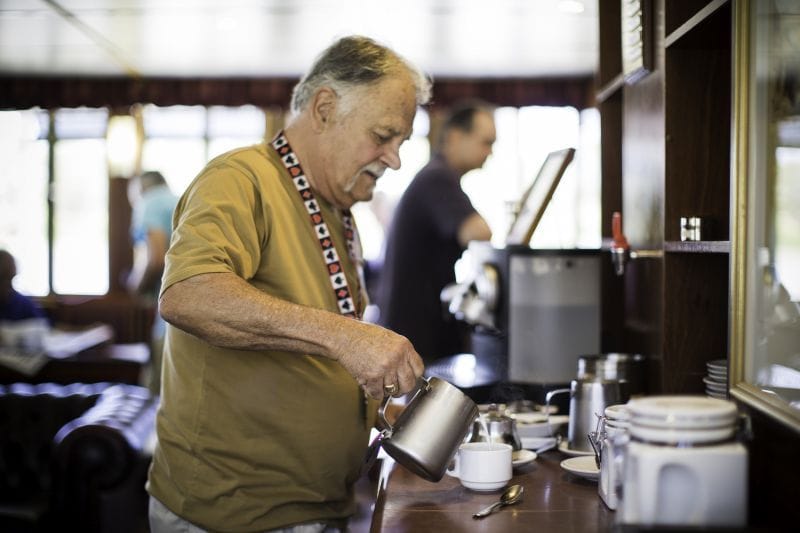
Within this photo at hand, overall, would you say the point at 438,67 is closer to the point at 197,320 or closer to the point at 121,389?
the point at 121,389

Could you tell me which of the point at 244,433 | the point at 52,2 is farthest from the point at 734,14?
the point at 52,2

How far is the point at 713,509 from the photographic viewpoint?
1018mm

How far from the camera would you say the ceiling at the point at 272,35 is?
5734mm

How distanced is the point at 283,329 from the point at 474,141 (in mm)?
2281

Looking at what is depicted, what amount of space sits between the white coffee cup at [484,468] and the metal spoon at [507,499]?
3 cm

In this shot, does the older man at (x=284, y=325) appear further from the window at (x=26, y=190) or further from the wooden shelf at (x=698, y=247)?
the window at (x=26, y=190)

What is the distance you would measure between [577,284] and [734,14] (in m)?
1.01

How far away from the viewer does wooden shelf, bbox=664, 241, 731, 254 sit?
5.09ft

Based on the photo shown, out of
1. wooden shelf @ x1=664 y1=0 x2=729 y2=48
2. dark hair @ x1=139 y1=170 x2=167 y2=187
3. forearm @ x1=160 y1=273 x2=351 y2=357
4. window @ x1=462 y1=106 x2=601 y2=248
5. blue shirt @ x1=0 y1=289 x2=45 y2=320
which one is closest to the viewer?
forearm @ x1=160 y1=273 x2=351 y2=357

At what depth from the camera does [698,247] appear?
1.71 meters

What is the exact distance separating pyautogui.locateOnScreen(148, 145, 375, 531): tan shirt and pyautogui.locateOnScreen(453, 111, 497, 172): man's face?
195 cm

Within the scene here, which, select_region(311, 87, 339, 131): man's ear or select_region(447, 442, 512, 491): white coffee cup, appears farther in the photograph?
select_region(311, 87, 339, 131): man's ear

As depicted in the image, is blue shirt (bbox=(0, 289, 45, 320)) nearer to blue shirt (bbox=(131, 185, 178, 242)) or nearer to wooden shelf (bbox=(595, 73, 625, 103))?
blue shirt (bbox=(131, 185, 178, 242))

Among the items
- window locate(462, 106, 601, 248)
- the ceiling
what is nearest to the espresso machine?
the ceiling
